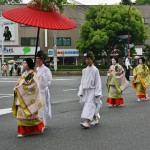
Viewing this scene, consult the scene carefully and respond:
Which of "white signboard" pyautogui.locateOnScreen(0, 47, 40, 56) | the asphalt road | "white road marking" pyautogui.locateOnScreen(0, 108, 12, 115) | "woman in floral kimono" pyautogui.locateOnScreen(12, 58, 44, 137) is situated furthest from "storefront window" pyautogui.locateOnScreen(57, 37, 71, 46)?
"woman in floral kimono" pyautogui.locateOnScreen(12, 58, 44, 137)

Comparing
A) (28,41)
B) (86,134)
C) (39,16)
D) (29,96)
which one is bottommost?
(86,134)

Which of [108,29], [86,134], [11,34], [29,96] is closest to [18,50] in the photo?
[11,34]

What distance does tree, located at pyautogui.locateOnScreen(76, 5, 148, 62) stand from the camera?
43875 millimetres

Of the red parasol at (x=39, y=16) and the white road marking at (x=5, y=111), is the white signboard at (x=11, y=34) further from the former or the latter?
the red parasol at (x=39, y=16)

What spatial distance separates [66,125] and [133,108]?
3714mm

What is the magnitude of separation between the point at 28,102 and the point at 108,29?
37.0 m

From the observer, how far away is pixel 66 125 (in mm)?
9180

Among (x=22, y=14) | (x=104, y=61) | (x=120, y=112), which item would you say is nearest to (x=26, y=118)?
(x=22, y=14)

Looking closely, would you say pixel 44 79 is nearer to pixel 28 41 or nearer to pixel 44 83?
pixel 44 83

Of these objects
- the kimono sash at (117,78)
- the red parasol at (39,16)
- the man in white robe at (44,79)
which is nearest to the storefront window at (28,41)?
the kimono sash at (117,78)

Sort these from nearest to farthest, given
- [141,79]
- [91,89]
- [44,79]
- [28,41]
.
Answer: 1. [44,79]
2. [91,89]
3. [141,79]
4. [28,41]

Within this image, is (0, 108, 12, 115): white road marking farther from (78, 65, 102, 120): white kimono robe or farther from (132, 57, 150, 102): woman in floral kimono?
(132, 57, 150, 102): woman in floral kimono

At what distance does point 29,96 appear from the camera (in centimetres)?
791

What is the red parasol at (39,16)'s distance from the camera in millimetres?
6555
